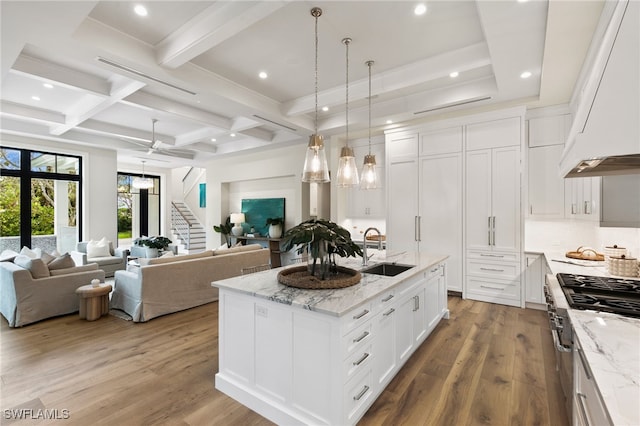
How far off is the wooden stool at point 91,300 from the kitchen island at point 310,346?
8.35 feet

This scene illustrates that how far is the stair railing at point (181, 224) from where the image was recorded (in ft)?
33.0

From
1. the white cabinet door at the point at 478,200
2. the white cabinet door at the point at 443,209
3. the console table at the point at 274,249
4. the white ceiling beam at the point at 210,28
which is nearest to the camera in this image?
the white ceiling beam at the point at 210,28

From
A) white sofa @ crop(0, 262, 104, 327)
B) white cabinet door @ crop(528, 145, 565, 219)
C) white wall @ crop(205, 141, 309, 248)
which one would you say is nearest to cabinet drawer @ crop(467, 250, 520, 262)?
white cabinet door @ crop(528, 145, 565, 219)

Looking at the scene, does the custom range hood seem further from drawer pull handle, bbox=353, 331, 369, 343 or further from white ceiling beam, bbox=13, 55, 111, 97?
white ceiling beam, bbox=13, 55, 111, 97

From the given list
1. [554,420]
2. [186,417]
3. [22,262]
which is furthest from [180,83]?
[554,420]

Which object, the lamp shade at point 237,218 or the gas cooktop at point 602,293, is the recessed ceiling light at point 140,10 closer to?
the gas cooktop at point 602,293

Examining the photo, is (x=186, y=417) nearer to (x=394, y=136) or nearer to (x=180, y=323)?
(x=180, y=323)

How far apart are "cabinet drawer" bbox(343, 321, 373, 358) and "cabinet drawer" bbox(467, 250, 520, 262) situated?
319 centimetres

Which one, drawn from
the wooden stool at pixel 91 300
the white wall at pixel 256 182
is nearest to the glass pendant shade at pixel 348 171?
the wooden stool at pixel 91 300

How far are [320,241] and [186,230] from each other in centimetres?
925

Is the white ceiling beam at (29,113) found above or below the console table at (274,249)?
above

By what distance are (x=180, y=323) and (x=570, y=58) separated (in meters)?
5.23

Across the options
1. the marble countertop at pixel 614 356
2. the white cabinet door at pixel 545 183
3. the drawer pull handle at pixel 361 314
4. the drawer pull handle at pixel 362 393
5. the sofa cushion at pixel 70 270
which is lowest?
the drawer pull handle at pixel 362 393

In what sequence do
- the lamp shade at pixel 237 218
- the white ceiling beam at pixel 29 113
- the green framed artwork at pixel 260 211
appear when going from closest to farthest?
→ the white ceiling beam at pixel 29 113
the green framed artwork at pixel 260 211
the lamp shade at pixel 237 218
